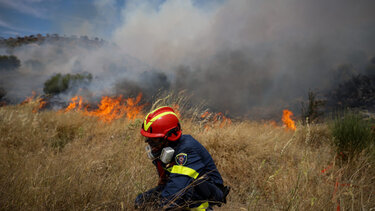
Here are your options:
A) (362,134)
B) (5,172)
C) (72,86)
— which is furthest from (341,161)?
(72,86)

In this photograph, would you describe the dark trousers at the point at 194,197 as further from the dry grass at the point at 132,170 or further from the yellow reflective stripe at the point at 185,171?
the dry grass at the point at 132,170

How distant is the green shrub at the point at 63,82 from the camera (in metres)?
19.4

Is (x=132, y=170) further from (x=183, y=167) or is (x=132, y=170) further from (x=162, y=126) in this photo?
(x=183, y=167)

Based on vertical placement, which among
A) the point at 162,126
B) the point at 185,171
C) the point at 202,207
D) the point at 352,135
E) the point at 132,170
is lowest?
the point at 352,135

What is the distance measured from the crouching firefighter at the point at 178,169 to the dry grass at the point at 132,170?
336mm

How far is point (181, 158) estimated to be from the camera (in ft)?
5.63

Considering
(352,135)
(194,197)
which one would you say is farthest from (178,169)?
(352,135)

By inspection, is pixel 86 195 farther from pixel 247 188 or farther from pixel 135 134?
pixel 247 188

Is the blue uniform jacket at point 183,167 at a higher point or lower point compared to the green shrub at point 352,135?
higher

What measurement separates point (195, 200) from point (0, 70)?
1539 inches

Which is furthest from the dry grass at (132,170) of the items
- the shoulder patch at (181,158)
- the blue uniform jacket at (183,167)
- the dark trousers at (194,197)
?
the shoulder patch at (181,158)

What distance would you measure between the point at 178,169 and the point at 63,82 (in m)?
23.2

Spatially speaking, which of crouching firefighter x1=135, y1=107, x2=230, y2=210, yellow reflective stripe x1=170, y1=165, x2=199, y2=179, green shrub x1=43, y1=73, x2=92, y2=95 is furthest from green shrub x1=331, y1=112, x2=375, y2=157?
green shrub x1=43, y1=73, x2=92, y2=95

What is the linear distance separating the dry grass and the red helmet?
2.11 ft
